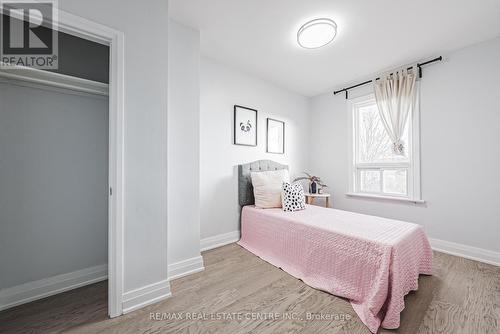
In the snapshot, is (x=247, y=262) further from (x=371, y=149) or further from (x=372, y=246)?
(x=371, y=149)

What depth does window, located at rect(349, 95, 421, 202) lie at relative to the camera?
2.86 metres

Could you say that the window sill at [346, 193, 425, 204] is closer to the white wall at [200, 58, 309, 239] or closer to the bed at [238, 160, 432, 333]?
the bed at [238, 160, 432, 333]

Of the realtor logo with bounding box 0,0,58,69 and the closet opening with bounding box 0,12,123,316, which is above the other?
the realtor logo with bounding box 0,0,58,69

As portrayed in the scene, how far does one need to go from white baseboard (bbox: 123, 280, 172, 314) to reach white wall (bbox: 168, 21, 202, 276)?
0.36 metres

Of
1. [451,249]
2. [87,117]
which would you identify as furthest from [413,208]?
[87,117]

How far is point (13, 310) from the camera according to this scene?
58.9 inches

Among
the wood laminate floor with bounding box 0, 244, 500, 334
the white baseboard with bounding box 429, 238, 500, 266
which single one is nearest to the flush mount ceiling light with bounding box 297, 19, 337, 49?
the wood laminate floor with bounding box 0, 244, 500, 334

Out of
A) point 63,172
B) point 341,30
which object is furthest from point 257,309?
point 341,30

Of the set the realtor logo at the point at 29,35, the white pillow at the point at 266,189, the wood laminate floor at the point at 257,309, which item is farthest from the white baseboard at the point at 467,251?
the realtor logo at the point at 29,35

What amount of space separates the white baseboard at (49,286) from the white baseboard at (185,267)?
2.03 ft

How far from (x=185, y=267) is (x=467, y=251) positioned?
320cm

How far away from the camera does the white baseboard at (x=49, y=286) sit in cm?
154

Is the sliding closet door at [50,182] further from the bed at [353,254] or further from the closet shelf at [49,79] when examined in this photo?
the bed at [353,254]

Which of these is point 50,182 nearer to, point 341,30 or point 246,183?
point 246,183
